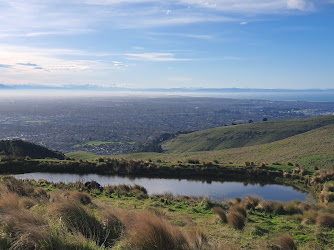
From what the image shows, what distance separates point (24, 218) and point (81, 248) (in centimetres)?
155

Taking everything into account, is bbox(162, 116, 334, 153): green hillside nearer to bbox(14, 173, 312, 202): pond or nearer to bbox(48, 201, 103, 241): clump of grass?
bbox(14, 173, 312, 202): pond

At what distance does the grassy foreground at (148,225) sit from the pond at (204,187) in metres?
3.67

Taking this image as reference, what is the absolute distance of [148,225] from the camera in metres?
5.07

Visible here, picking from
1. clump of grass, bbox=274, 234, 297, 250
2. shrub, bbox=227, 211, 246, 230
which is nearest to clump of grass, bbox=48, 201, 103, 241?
clump of grass, bbox=274, 234, 297, 250

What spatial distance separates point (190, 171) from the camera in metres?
22.6

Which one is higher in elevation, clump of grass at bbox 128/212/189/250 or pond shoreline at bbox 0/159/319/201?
clump of grass at bbox 128/212/189/250

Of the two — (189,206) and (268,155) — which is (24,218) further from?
(268,155)

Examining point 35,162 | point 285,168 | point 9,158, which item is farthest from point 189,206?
point 9,158

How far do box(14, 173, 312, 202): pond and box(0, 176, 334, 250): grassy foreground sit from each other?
367 cm

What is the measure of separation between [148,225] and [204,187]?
14.8m

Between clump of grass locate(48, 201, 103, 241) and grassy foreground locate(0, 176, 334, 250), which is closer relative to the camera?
grassy foreground locate(0, 176, 334, 250)

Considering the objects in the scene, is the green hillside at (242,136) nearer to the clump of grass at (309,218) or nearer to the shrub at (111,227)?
the clump of grass at (309,218)

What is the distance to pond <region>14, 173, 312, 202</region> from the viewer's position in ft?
57.5

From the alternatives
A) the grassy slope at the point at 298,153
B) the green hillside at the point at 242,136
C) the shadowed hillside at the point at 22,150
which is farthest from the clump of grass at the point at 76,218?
the green hillside at the point at 242,136
